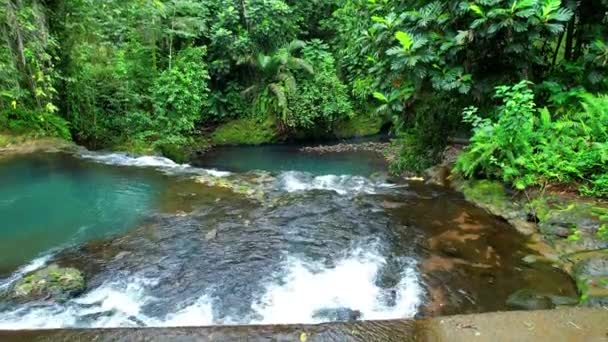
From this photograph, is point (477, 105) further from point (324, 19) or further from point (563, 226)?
point (324, 19)

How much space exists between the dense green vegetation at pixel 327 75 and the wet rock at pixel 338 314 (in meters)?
3.01

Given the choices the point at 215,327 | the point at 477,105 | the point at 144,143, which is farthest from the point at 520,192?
the point at 144,143

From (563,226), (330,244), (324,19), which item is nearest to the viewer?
(563,226)

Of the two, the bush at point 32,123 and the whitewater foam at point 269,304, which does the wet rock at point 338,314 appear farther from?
the bush at point 32,123

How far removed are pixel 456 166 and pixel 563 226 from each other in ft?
7.00

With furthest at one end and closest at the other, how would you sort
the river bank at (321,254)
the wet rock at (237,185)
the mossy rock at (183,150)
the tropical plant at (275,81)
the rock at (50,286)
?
the tropical plant at (275,81) → the mossy rock at (183,150) → the wet rock at (237,185) → the rock at (50,286) → the river bank at (321,254)

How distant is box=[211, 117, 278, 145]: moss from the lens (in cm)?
1453

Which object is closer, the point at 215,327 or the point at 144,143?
the point at 215,327

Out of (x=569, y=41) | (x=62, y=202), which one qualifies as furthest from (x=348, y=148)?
(x=62, y=202)

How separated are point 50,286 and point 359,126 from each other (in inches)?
515

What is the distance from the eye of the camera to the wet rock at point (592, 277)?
3289 millimetres

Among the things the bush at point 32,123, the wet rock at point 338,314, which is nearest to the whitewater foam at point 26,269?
the wet rock at point 338,314

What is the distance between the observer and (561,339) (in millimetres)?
2727

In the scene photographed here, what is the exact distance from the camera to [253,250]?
4719 mm
